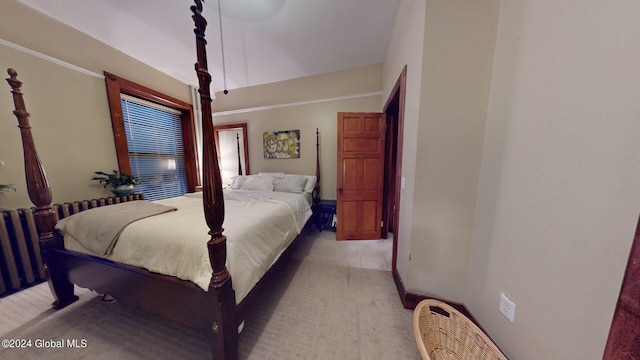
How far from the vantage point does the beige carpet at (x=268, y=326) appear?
1.17m

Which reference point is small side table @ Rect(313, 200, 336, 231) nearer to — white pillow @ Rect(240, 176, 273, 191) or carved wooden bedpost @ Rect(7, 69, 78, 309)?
white pillow @ Rect(240, 176, 273, 191)

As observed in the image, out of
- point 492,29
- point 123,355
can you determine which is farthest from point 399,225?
point 123,355

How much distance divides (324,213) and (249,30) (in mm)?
2837

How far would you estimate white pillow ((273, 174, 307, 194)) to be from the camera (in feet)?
9.96

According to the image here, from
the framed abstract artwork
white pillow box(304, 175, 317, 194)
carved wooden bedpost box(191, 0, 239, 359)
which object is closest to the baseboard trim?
carved wooden bedpost box(191, 0, 239, 359)

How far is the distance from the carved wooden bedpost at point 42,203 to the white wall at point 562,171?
3158 mm

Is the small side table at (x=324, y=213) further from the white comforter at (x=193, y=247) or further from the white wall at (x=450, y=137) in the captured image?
the white wall at (x=450, y=137)

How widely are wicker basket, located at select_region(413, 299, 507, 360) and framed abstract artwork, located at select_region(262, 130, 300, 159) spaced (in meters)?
3.00

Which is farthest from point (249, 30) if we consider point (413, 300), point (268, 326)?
point (413, 300)

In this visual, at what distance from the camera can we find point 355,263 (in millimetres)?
2186

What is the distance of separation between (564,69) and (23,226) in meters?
4.30

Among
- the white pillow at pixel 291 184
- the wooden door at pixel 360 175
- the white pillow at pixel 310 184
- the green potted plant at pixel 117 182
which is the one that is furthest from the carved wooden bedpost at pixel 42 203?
the wooden door at pixel 360 175

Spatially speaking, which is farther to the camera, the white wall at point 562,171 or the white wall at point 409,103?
the white wall at point 409,103

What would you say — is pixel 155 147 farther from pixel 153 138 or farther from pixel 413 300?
pixel 413 300
